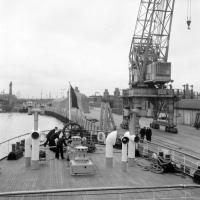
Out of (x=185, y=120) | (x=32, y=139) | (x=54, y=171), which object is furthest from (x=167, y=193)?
(x=185, y=120)

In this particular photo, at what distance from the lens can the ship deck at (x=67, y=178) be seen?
11.4 m

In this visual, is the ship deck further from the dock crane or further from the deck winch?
the dock crane

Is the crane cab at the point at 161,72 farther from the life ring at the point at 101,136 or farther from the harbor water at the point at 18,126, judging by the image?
the harbor water at the point at 18,126

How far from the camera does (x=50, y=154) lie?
18.1m

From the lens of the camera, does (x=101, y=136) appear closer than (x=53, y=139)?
No

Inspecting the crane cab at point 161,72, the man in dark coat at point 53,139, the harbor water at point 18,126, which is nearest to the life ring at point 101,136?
the man in dark coat at point 53,139

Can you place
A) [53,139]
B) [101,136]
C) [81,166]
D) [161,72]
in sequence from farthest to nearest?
[161,72] < [101,136] < [53,139] < [81,166]

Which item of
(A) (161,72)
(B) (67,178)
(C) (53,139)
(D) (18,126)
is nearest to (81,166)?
(B) (67,178)

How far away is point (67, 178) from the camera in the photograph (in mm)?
12430

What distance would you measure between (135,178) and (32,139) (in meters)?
5.49

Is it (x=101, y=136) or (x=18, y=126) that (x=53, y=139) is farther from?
(x=18, y=126)

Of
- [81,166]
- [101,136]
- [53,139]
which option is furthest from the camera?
[101,136]

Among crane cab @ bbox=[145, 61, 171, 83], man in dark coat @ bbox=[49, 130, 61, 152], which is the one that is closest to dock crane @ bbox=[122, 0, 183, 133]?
crane cab @ bbox=[145, 61, 171, 83]

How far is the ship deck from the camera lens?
11383 millimetres
